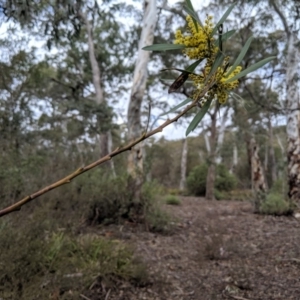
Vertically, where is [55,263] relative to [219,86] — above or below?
below

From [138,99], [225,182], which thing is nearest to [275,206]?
[138,99]

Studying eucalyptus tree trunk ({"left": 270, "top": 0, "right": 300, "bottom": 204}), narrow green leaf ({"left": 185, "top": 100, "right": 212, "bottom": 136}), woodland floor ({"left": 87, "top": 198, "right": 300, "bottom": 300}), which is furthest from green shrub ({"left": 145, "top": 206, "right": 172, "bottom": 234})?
narrow green leaf ({"left": 185, "top": 100, "right": 212, "bottom": 136})

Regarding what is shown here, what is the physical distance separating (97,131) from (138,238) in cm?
753

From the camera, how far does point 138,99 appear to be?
7.34m

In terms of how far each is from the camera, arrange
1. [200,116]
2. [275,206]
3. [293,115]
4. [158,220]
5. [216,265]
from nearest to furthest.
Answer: [200,116]
[216,265]
[158,220]
[275,206]
[293,115]

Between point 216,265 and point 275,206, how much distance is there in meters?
4.75

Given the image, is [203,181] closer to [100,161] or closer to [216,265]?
[216,265]

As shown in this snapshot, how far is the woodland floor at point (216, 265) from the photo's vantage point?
325 cm

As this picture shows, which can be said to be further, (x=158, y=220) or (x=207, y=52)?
(x=158, y=220)

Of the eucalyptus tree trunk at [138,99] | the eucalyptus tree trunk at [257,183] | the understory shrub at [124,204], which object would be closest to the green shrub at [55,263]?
the understory shrub at [124,204]

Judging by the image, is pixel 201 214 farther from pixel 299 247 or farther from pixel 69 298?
pixel 69 298

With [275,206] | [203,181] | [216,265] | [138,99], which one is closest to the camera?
[216,265]

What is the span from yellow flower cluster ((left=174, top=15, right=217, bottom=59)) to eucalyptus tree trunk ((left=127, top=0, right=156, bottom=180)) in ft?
19.4

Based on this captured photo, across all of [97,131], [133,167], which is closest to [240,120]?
[97,131]
